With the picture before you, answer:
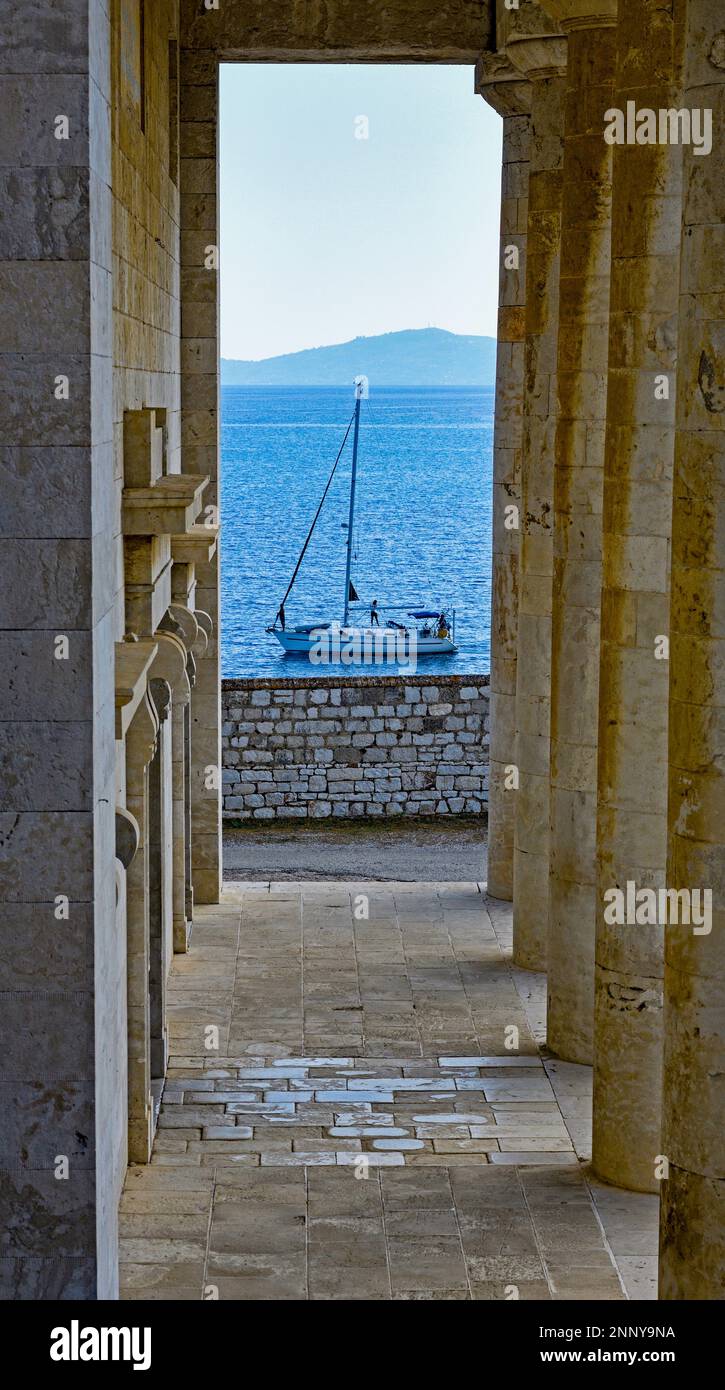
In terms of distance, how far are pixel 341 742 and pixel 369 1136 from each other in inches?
464

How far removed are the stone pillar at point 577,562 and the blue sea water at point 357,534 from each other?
141ft

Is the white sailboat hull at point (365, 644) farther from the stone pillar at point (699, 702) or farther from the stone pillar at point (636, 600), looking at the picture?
the stone pillar at point (699, 702)

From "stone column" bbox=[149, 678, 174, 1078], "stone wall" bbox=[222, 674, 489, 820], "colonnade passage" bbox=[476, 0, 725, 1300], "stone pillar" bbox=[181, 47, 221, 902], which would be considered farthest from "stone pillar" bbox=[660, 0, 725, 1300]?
"stone wall" bbox=[222, 674, 489, 820]

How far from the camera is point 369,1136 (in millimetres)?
12578

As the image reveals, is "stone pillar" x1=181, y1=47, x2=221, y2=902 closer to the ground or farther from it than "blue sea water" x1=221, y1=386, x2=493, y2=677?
farther from it

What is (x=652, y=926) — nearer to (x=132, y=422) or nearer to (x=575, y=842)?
(x=575, y=842)

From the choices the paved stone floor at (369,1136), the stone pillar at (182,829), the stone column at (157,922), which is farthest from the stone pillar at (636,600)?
the stone pillar at (182,829)

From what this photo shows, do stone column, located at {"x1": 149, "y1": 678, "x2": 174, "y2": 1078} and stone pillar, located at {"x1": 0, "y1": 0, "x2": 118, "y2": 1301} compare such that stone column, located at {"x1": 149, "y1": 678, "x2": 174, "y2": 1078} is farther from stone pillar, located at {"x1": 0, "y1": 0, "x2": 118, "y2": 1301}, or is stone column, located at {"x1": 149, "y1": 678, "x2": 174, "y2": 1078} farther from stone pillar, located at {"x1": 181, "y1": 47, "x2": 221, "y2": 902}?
stone pillar, located at {"x1": 0, "y1": 0, "x2": 118, "y2": 1301}

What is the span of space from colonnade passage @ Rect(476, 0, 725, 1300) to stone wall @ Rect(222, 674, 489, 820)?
16.6ft

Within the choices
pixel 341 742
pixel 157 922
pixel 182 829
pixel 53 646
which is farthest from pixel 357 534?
pixel 53 646

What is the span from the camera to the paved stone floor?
1045 cm

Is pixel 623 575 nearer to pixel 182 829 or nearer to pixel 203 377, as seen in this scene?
pixel 182 829

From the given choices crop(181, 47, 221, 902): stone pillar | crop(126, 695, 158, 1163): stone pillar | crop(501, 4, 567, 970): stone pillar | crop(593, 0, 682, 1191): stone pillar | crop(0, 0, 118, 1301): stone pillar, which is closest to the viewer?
crop(0, 0, 118, 1301): stone pillar

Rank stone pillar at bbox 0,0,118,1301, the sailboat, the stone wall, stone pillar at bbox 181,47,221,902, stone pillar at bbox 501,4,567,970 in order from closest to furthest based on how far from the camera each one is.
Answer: stone pillar at bbox 0,0,118,1301 < stone pillar at bbox 501,4,567,970 < stone pillar at bbox 181,47,221,902 < the stone wall < the sailboat
